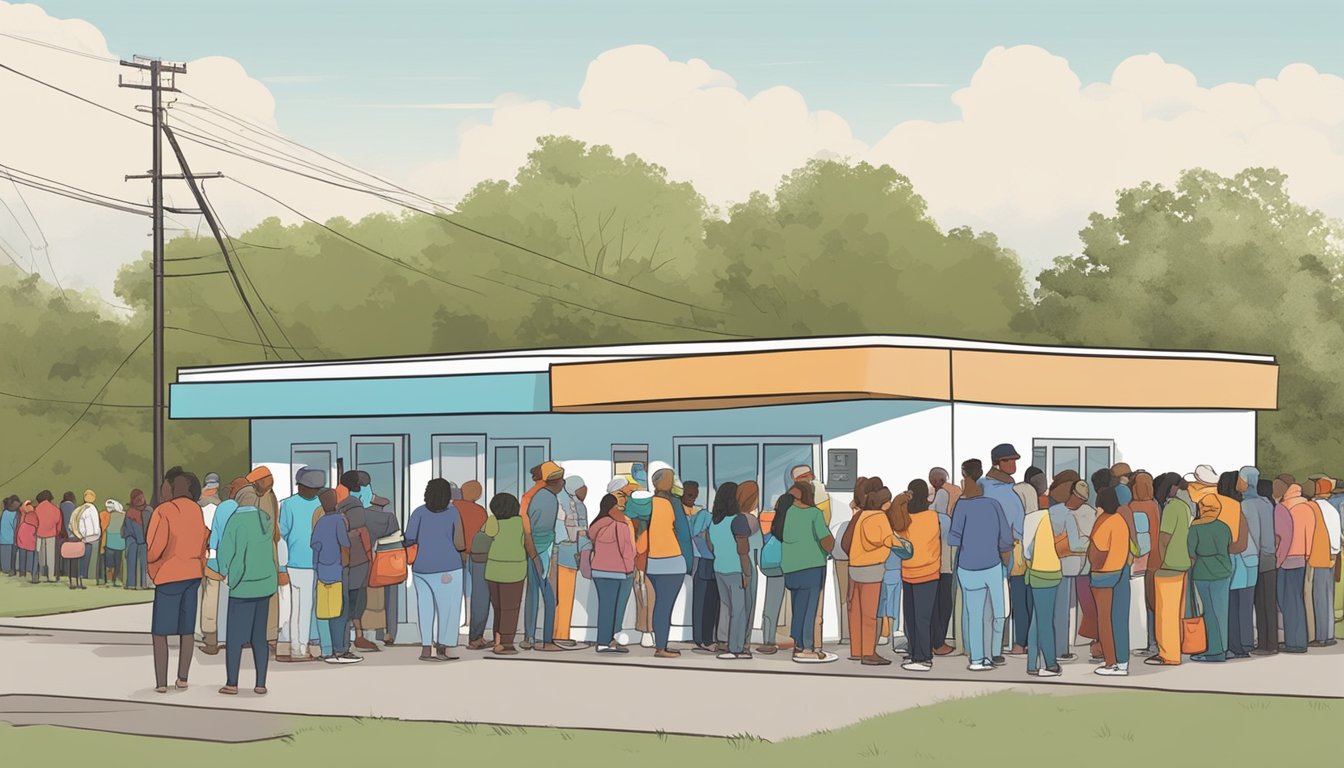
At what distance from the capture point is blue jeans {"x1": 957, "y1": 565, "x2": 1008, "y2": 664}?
16797 mm

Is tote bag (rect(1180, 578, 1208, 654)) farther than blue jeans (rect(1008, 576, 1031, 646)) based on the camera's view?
Yes

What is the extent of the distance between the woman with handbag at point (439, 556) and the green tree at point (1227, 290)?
48.6m

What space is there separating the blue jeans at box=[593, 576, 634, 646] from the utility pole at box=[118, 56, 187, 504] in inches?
→ 614

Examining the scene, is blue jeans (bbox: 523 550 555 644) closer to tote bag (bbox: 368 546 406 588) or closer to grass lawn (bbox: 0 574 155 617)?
tote bag (bbox: 368 546 406 588)

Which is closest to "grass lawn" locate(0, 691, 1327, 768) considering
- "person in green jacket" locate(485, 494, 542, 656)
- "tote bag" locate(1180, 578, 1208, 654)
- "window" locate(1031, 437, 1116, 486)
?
"tote bag" locate(1180, 578, 1208, 654)

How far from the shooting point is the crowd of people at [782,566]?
1623 cm

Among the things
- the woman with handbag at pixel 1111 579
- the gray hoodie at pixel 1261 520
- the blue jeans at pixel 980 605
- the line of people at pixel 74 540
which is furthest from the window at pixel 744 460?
the line of people at pixel 74 540

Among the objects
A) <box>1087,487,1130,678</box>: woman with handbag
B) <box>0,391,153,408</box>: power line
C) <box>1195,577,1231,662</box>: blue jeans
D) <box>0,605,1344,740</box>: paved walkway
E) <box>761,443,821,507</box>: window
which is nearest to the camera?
<box>0,605,1344,740</box>: paved walkway

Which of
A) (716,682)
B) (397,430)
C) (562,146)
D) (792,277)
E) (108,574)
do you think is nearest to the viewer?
→ (716,682)

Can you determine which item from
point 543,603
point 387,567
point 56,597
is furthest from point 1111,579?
point 56,597

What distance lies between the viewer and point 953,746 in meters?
12.6

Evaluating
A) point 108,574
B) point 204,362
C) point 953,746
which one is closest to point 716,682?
point 953,746

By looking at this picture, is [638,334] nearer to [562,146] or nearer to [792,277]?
[792,277]

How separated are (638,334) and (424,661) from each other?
61.9m
